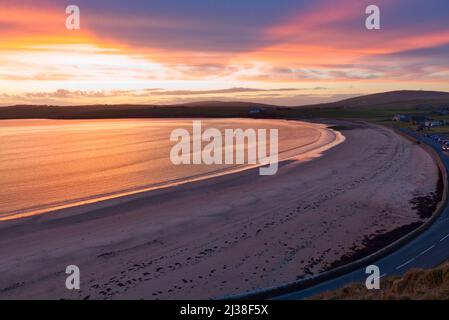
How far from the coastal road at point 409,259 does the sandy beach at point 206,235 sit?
5.38 ft

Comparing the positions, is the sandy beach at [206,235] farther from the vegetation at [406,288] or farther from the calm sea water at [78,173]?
the calm sea water at [78,173]

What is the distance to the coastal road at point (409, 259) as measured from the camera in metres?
15.1

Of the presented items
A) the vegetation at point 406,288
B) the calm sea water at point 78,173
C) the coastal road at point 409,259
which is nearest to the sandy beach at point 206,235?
the coastal road at point 409,259

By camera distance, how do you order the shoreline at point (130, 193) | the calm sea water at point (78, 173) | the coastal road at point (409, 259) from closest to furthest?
the coastal road at point (409, 259), the shoreline at point (130, 193), the calm sea water at point (78, 173)

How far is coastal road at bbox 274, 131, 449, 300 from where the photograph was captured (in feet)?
49.6

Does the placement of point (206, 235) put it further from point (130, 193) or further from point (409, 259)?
point (130, 193)

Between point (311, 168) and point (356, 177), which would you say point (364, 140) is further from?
point (356, 177)

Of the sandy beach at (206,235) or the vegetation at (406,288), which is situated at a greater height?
the vegetation at (406,288)

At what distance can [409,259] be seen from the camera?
17531 mm

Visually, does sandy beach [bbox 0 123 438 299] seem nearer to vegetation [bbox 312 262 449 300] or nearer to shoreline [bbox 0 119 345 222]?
shoreline [bbox 0 119 345 222]

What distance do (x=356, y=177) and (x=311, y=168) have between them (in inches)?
261

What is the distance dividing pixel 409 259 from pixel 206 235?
9642 millimetres
